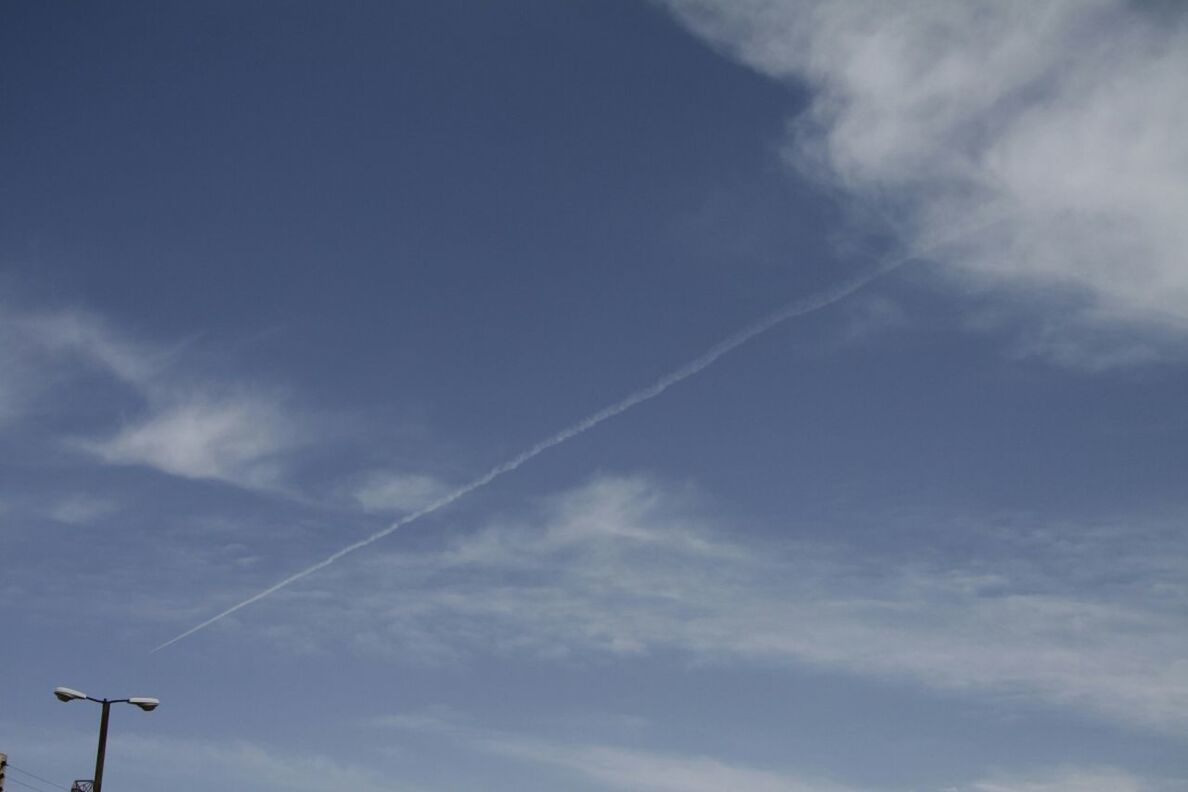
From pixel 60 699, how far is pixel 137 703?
7.27 feet

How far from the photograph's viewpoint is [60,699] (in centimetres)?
2697

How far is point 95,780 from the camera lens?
1083 inches

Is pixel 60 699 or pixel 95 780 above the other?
pixel 60 699

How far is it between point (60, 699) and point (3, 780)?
592 inches

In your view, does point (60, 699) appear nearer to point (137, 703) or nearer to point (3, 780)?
point (137, 703)

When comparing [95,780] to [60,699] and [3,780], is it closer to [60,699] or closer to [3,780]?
[60,699]

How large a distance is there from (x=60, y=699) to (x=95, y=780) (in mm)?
2758

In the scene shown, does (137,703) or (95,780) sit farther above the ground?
(137,703)

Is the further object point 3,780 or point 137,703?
point 3,780

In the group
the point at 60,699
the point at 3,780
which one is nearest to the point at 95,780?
the point at 60,699

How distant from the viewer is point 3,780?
123 ft

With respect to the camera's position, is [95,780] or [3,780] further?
[3,780]

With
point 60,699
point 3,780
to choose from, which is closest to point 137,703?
point 60,699
